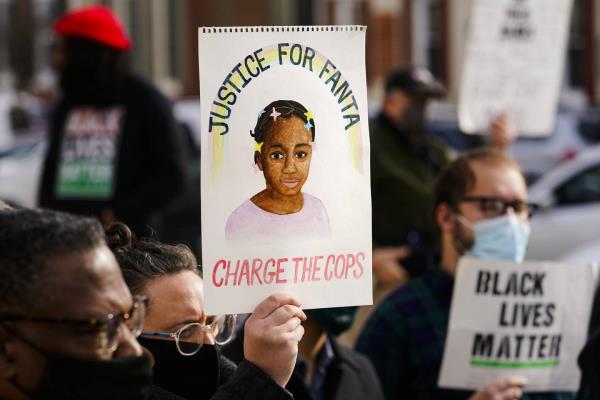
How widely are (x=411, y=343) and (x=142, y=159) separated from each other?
2.62 m

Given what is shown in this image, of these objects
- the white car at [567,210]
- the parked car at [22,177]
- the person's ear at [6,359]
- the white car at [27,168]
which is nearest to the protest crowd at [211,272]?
the person's ear at [6,359]

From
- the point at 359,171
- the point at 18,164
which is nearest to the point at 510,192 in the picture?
the point at 359,171

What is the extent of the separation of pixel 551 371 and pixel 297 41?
175 cm

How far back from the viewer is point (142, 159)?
6.57m

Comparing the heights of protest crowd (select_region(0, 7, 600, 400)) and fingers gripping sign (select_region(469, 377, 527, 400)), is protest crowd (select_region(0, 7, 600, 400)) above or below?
above

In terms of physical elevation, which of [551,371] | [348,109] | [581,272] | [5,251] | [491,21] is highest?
[491,21]

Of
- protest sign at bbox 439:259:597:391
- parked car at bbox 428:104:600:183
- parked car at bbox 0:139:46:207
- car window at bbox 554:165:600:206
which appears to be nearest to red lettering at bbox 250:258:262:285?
protest sign at bbox 439:259:597:391

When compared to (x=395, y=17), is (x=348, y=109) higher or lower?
lower

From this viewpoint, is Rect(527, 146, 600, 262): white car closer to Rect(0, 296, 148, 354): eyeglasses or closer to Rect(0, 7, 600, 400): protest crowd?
Rect(0, 7, 600, 400): protest crowd

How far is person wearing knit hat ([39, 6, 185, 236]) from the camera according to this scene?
646 cm

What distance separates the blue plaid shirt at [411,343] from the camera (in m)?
4.28

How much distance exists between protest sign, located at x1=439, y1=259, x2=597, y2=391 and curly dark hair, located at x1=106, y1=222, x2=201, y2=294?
4.03ft

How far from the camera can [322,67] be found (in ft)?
9.76

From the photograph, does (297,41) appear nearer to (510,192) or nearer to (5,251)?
(5,251)
